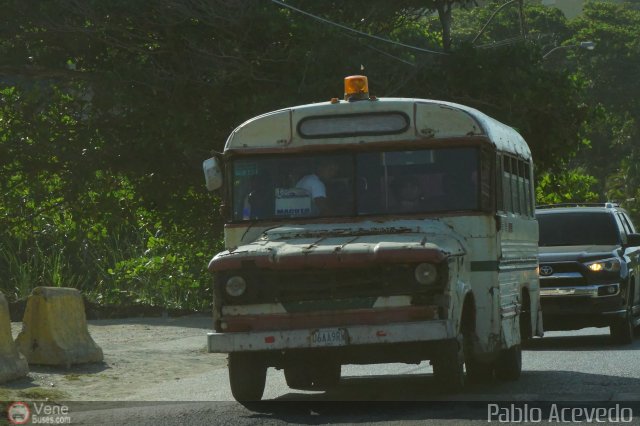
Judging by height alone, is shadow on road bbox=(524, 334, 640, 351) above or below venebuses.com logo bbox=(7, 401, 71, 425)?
below

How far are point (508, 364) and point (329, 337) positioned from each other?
339 centimetres

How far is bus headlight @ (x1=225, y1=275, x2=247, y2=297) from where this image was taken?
10.9 m

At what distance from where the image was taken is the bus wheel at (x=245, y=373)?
1116 centimetres

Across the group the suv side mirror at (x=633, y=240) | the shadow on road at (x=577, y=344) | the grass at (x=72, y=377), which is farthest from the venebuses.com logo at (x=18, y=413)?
the suv side mirror at (x=633, y=240)

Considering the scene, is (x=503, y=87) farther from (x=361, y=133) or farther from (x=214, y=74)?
(x=361, y=133)

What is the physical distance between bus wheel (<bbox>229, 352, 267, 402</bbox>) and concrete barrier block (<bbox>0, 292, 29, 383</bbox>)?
3368mm

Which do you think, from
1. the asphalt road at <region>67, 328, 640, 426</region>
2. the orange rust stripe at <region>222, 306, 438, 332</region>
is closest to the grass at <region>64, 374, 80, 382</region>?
the asphalt road at <region>67, 328, 640, 426</region>

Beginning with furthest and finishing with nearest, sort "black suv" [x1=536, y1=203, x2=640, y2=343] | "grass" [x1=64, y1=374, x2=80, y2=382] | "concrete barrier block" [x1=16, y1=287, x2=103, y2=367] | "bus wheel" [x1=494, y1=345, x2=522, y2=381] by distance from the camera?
1. "black suv" [x1=536, y1=203, x2=640, y2=343]
2. "concrete barrier block" [x1=16, y1=287, x2=103, y2=367]
3. "grass" [x1=64, y1=374, x2=80, y2=382]
4. "bus wheel" [x1=494, y1=345, x2=522, y2=381]

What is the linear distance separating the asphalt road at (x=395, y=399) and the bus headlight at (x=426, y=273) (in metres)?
0.97

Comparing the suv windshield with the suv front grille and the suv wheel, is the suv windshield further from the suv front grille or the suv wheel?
the suv wheel

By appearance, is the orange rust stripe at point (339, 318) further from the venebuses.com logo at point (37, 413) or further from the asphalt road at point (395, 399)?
the venebuses.com logo at point (37, 413)

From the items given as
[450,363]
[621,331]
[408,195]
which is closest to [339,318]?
[450,363]

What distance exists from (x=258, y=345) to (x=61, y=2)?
15562mm

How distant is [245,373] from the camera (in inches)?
441
